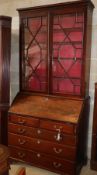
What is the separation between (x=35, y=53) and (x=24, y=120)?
0.93 m

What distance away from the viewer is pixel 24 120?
269cm

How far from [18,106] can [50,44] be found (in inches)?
36.9

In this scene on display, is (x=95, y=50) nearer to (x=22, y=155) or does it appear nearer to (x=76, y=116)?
(x=76, y=116)

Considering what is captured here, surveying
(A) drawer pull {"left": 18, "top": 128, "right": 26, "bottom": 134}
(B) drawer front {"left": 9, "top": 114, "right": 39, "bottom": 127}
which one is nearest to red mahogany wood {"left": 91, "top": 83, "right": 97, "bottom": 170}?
(B) drawer front {"left": 9, "top": 114, "right": 39, "bottom": 127}

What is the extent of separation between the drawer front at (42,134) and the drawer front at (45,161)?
24 centimetres

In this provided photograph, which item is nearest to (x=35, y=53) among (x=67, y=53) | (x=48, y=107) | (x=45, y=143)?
(x=67, y=53)

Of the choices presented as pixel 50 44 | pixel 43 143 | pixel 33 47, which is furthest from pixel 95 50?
pixel 43 143

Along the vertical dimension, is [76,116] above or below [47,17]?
below

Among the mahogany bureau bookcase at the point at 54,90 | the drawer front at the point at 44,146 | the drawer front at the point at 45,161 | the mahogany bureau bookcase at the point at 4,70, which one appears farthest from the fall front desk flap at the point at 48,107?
the drawer front at the point at 45,161

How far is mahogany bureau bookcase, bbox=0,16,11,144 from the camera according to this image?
2.73 meters

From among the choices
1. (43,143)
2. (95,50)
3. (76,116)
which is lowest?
(43,143)

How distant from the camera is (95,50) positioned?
2777 mm

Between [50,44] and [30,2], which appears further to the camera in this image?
[30,2]

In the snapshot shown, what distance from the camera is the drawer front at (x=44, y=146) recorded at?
2477 mm
